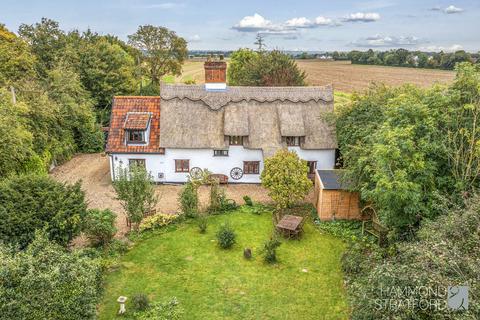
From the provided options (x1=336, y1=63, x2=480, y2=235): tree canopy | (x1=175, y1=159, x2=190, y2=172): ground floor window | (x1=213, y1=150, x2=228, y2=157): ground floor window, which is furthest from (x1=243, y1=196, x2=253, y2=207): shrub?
(x1=336, y1=63, x2=480, y2=235): tree canopy

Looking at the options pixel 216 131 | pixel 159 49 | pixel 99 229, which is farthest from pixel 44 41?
pixel 99 229

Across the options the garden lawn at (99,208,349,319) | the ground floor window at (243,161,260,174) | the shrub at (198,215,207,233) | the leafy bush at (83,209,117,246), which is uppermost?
the ground floor window at (243,161,260,174)

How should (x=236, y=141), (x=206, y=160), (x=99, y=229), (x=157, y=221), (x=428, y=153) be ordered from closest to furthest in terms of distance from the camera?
(x=428, y=153), (x=99, y=229), (x=157, y=221), (x=236, y=141), (x=206, y=160)

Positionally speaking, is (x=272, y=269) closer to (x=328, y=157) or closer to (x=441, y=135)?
(x=441, y=135)

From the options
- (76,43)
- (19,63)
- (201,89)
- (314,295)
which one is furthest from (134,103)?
(76,43)

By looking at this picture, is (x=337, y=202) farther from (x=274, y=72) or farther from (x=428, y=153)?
(x=274, y=72)

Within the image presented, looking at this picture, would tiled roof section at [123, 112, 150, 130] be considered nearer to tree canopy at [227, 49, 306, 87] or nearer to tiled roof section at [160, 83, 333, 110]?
tiled roof section at [160, 83, 333, 110]

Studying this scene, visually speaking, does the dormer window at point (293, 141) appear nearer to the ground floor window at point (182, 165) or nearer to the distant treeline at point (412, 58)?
the ground floor window at point (182, 165)
